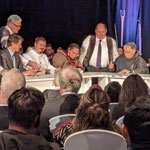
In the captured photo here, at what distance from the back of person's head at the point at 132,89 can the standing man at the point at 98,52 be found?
8.74ft

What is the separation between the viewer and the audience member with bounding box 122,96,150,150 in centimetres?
161

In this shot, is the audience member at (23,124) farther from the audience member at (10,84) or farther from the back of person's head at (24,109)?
the audience member at (10,84)

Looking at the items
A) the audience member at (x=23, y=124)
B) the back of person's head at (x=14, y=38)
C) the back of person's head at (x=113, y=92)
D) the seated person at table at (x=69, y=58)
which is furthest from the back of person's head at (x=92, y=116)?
the seated person at table at (x=69, y=58)

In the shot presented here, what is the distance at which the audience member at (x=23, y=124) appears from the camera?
1522 millimetres

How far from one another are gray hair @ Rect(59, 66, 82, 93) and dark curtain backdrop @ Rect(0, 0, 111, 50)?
13.1 feet

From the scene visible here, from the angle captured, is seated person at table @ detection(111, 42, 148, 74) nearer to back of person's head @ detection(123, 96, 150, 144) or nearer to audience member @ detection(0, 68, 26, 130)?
audience member @ detection(0, 68, 26, 130)

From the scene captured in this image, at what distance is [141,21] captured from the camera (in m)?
7.59

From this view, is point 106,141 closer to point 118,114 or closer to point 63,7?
point 118,114

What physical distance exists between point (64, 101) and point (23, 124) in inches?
39.3

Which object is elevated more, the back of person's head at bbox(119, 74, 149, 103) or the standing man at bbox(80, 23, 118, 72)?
the standing man at bbox(80, 23, 118, 72)

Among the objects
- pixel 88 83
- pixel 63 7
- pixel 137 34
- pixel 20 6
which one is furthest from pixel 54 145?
pixel 137 34

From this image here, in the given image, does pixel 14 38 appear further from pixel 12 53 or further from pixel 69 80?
pixel 69 80

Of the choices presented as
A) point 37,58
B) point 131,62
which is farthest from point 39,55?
point 131,62

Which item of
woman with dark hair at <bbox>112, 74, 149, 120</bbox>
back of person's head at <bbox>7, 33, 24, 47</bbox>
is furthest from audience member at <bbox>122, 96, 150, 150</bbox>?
back of person's head at <bbox>7, 33, 24, 47</bbox>
